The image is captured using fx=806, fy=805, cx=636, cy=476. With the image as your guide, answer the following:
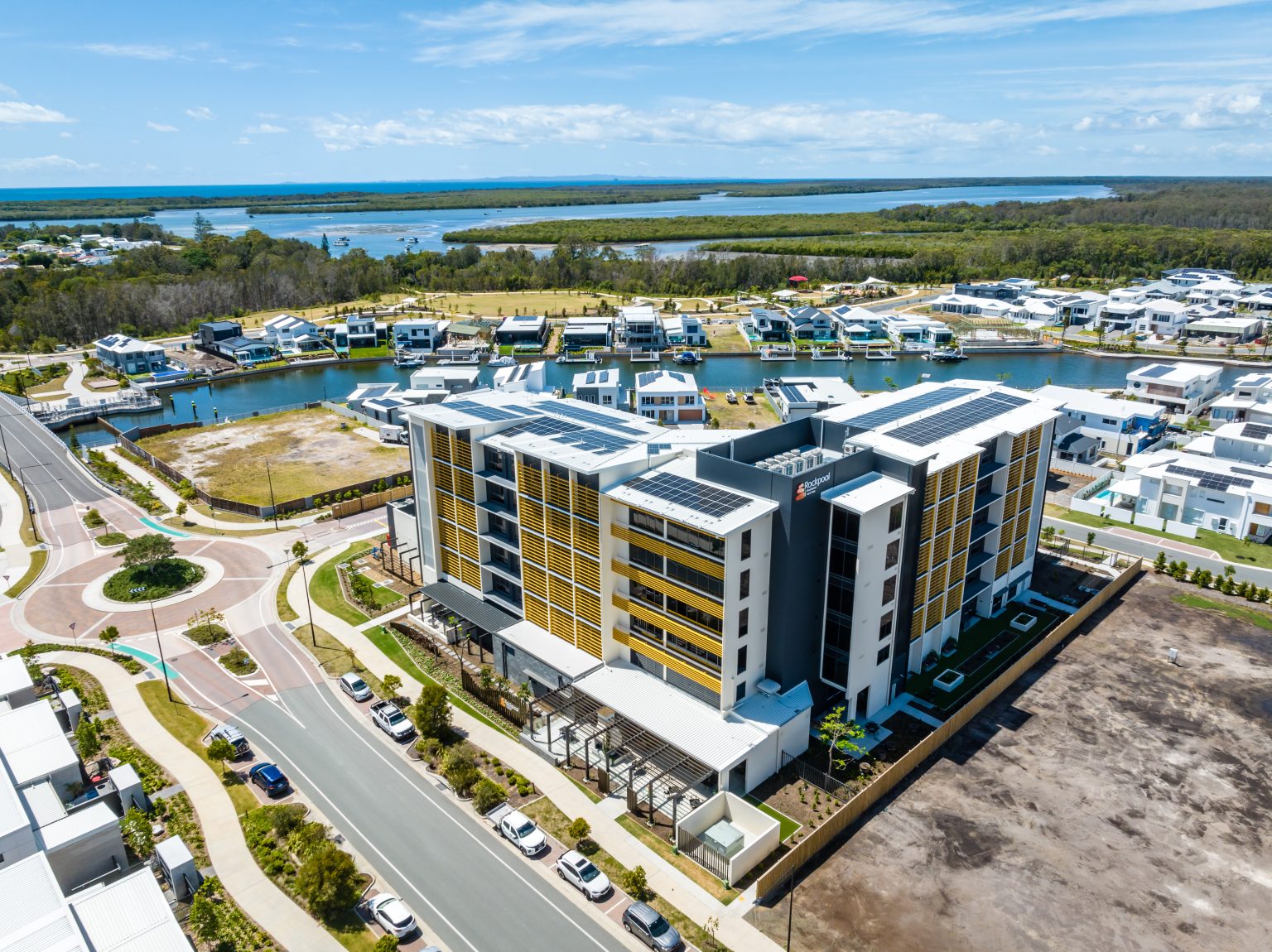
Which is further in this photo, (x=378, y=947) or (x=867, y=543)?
(x=867, y=543)

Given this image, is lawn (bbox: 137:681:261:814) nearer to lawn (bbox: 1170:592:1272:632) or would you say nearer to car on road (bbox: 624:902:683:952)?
car on road (bbox: 624:902:683:952)

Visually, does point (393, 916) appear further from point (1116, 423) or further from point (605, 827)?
point (1116, 423)

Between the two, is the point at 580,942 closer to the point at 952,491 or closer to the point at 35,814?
the point at 35,814

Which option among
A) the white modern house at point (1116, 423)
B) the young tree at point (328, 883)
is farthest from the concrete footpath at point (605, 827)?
the white modern house at point (1116, 423)

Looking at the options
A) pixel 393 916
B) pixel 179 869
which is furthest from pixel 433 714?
pixel 179 869

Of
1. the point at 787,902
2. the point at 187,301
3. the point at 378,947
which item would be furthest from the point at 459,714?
the point at 187,301

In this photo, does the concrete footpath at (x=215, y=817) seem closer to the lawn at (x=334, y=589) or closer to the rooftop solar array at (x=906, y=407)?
the lawn at (x=334, y=589)

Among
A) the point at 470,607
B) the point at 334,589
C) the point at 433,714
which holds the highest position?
the point at 470,607
